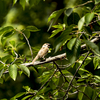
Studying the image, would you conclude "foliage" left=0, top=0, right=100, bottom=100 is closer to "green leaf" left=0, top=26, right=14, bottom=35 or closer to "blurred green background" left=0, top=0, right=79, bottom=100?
"green leaf" left=0, top=26, right=14, bottom=35

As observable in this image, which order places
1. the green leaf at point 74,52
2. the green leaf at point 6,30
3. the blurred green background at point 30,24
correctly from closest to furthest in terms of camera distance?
the green leaf at point 74,52 < the green leaf at point 6,30 < the blurred green background at point 30,24

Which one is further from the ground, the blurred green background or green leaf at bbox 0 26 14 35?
green leaf at bbox 0 26 14 35

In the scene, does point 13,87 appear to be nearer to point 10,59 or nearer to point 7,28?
point 10,59

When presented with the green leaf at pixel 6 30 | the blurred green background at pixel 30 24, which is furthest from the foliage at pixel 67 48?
the blurred green background at pixel 30 24

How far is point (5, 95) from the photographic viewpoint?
519cm

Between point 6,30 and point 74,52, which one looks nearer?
point 74,52

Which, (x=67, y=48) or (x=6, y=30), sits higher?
(x=6, y=30)

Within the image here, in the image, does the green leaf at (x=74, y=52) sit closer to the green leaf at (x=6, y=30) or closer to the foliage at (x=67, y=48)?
the foliage at (x=67, y=48)

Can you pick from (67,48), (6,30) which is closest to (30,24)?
(6,30)

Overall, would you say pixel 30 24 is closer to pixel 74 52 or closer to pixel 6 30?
pixel 6 30

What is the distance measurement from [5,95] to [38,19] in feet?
7.60

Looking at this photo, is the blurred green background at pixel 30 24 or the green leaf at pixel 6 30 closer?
the green leaf at pixel 6 30

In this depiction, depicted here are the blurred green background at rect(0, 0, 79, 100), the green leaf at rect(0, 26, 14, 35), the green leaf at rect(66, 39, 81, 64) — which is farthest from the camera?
the blurred green background at rect(0, 0, 79, 100)

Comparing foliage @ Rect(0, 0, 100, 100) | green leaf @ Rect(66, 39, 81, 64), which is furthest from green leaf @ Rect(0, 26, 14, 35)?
green leaf @ Rect(66, 39, 81, 64)
